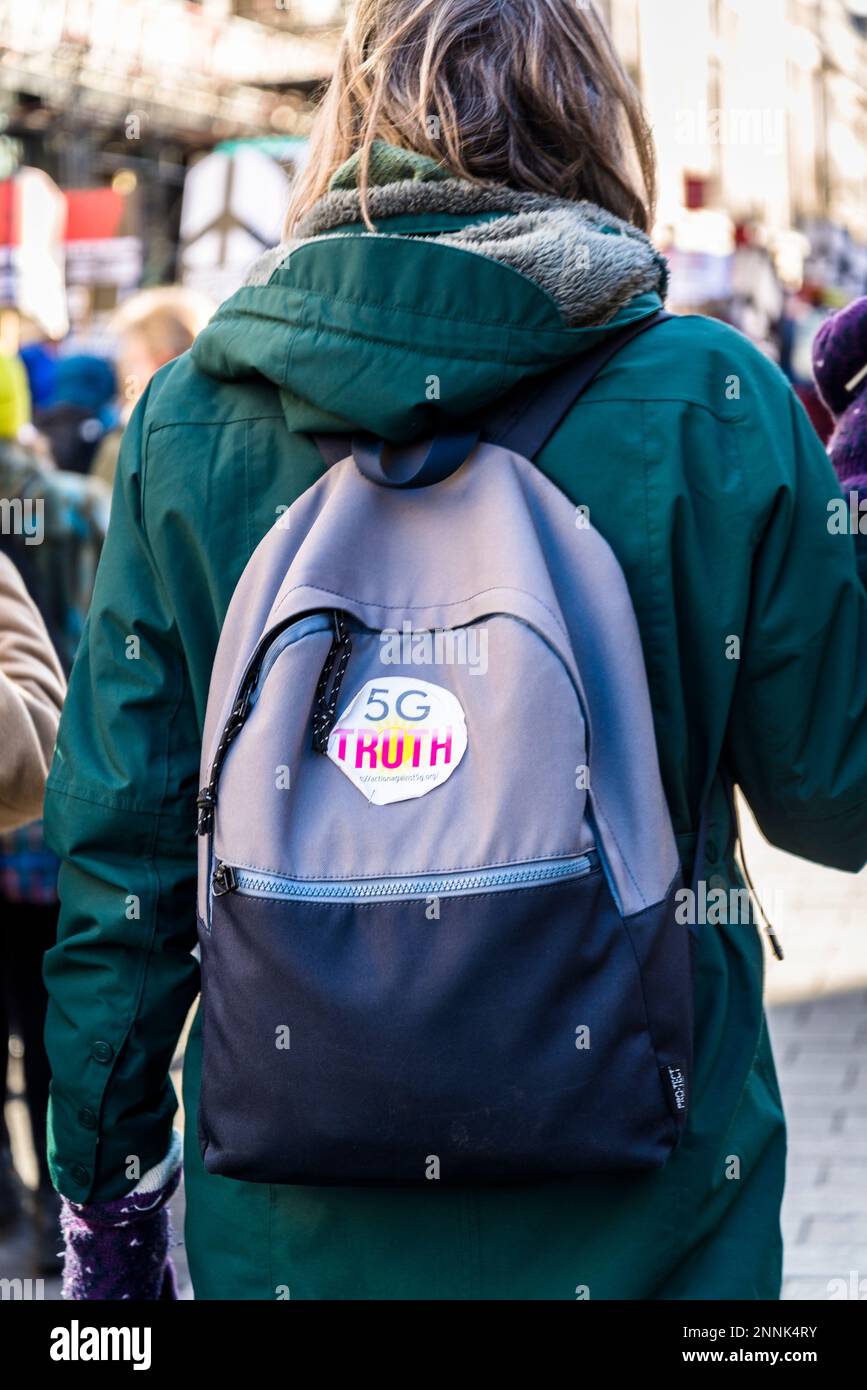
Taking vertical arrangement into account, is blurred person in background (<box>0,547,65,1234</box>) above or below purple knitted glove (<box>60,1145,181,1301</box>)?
above

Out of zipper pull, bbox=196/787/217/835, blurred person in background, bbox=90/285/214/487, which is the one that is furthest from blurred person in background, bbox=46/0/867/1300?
blurred person in background, bbox=90/285/214/487

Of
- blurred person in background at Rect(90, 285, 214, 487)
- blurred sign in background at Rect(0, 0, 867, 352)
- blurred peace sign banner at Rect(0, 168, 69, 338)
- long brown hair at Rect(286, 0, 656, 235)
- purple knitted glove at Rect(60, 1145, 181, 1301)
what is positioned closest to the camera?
long brown hair at Rect(286, 0, 656, 235)

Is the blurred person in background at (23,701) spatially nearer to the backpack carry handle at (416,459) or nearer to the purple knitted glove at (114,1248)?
the purple knitted glove at (114,1248)

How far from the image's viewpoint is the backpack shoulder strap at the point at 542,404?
1778 mm

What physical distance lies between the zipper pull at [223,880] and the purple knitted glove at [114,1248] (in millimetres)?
482

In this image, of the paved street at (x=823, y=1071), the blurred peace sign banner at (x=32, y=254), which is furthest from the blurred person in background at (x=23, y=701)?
the blurred peace sign banner at (x=32, y=254)

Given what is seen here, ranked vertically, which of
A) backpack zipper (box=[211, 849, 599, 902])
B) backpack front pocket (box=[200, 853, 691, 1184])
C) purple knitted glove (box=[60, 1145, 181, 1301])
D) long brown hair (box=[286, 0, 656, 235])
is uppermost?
long brown hair (box=[286, 0, 656, 235])

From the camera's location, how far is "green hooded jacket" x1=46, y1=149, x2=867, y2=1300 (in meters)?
1.74

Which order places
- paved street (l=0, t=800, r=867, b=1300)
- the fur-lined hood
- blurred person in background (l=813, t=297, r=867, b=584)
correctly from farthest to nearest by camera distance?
paved street (l=0, t=800, r=867, b=1300) < blurred person in background (l=813, t=297, r=867, b=584) < the fur-lined hood

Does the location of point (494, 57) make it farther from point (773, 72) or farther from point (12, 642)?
point (773, 72)

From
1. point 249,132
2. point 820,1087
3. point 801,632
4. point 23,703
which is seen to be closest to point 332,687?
point 801,632

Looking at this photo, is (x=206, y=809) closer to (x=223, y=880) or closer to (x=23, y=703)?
(x=223, y=880)

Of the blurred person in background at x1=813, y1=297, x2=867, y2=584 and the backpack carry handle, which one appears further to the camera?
the blurred person in background at x1=813, y1=297, x2=867, y2=584

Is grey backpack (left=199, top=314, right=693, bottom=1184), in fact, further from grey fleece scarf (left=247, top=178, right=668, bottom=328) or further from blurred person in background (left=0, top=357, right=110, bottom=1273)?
blurred person in background (left=0, top=357, right=110, bottom=1273)
